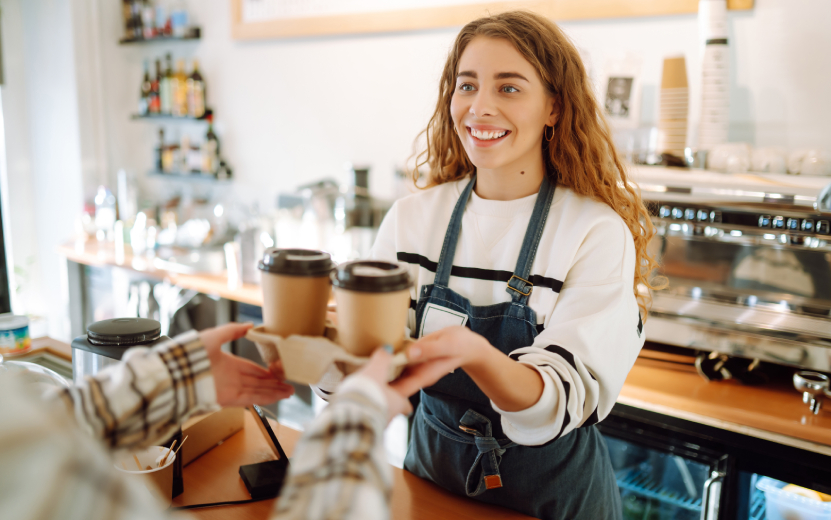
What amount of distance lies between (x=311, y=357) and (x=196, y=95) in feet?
10.3

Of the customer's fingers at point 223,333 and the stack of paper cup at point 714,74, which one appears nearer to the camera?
the customer's fingers at point 223,333

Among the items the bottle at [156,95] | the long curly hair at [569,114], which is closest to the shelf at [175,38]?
the bottle at [156,95]

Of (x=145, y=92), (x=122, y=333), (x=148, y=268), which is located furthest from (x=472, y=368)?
(x=145, y=92)

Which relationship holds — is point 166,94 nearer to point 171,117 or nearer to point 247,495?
point 171,117

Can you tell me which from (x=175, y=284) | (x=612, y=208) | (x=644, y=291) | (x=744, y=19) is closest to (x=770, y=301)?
(x=644, y=291)

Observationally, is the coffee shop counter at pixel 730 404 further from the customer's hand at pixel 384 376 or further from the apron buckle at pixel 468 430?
the customer's hand at pixel 384 376

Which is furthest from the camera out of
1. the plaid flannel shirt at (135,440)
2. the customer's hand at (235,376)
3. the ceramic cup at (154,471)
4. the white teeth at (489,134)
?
the white teeth at (489,134)

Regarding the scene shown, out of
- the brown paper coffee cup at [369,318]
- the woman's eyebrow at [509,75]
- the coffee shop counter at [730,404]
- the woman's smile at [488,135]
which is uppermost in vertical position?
the woman's eyebrow at [509,75]

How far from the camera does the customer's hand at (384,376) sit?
731mm

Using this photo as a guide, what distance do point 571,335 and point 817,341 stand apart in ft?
3.08

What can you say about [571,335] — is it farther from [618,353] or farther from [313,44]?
[313,44]

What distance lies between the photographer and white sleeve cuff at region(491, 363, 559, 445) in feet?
3.19

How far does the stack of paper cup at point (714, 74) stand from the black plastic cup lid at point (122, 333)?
168 cm

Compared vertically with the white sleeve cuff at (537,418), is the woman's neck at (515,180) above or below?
above
